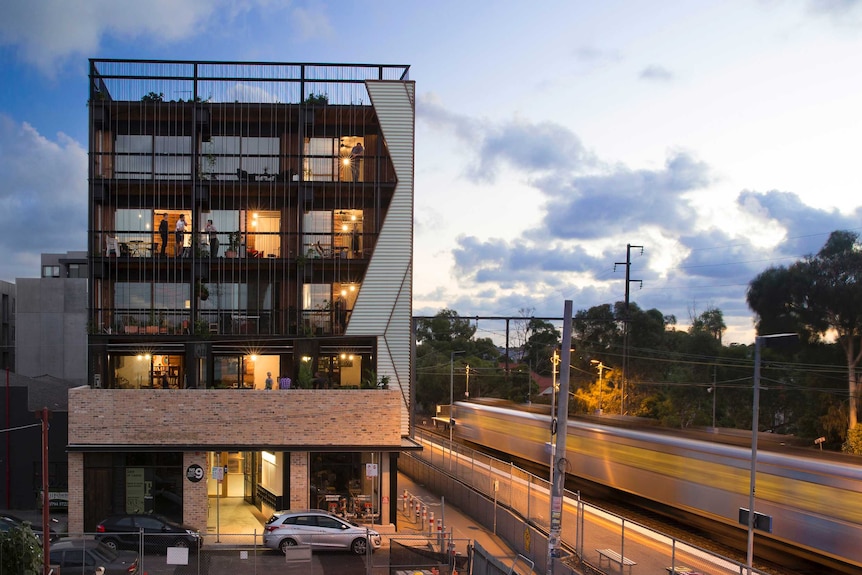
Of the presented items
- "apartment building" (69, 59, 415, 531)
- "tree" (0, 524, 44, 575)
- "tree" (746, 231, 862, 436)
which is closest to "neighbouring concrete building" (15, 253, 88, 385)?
"apartment building" (69, 59, 415, 531)

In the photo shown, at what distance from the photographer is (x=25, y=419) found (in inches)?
1046

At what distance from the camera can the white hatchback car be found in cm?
1981

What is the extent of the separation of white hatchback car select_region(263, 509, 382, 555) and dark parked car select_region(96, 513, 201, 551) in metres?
2.41

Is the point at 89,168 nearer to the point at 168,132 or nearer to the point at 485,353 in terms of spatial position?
the point at 168,132

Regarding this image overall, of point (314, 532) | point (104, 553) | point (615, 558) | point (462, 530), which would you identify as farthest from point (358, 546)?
point (615, 558)

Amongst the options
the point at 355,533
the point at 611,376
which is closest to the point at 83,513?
the point at 355,533

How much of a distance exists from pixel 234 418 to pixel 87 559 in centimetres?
700

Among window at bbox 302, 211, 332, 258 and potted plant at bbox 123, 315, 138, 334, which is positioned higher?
window at bbox 302, 211, 332, 258

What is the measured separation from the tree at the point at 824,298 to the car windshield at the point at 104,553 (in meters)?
40.1

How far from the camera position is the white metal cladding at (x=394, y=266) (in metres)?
26.7

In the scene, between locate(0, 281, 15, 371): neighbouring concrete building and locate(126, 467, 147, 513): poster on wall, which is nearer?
locate(126, 467, 147, 513): poster on wall

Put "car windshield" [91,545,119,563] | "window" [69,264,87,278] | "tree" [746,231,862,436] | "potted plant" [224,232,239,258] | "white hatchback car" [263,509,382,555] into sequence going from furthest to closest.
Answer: "window" [69,264,87,278]
"tree" [746,231,862,436]
"potted plant" [224,232,239,258]
"white hatchback car" [263,509,382,555]
"car windshield" [91,545,119,563]

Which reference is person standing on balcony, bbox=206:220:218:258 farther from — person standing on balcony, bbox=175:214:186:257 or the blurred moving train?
the blurred moving train

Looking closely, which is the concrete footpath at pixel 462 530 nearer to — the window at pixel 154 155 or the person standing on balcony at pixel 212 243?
the person standing on balcony at pixel 212 243
